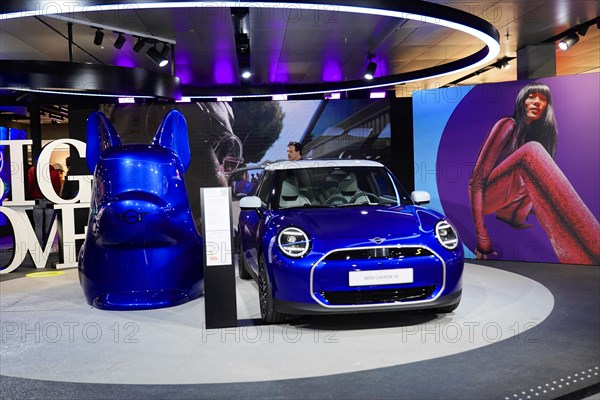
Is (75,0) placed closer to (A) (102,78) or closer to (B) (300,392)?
(A) (102,78)

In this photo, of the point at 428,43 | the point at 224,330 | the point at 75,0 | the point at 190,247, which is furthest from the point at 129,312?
the point at 428,43

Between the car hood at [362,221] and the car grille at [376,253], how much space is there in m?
0.12

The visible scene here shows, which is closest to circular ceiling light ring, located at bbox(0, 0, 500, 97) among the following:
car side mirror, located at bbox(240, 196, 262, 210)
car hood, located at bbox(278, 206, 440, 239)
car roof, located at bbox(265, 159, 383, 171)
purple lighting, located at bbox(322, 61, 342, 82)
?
car roof, located at bbox(265, 159, 383, 171)

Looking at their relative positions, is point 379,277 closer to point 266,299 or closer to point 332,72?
point 266,299

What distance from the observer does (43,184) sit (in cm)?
821

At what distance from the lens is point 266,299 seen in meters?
4.74

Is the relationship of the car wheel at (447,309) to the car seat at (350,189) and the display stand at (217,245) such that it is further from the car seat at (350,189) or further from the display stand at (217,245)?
the display stand at (217,245)

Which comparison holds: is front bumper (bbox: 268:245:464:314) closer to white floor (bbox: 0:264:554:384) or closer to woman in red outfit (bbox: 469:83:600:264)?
white floor (bbox: 0:264:554:384)

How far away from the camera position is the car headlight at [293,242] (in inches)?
173

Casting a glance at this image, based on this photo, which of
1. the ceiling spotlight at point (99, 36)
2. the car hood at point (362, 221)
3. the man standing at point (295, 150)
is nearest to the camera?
the car hood at point (362, 221)

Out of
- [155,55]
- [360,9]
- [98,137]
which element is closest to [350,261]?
[360,9]

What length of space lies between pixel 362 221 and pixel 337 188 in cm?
104

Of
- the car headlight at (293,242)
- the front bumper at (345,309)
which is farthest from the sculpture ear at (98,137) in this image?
the front bumper at (345,309)

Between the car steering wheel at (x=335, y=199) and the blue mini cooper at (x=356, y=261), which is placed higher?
the car steering wheel at (x=335, y=199)
